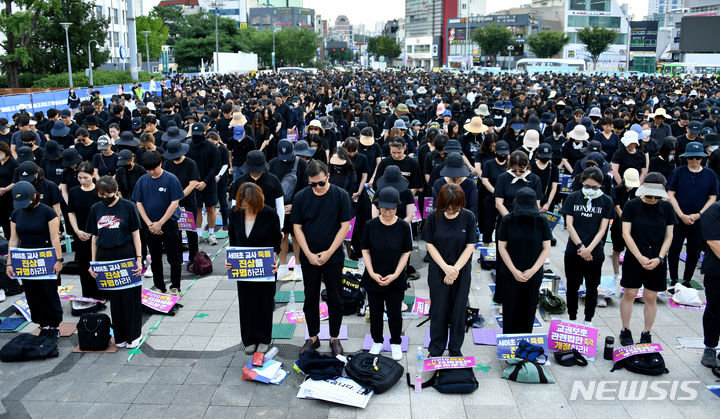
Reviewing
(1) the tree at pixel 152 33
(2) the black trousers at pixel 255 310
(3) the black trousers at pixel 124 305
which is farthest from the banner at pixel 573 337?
(1) the tree at pixel 152 33

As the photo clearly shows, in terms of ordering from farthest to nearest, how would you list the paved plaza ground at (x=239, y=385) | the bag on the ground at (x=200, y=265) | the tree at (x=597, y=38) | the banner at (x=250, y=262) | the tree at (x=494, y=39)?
1. the tree at (x=494, y=39)
2. the tree at (x=597, y=38)
3. the bag on the ground at (x=200, y=265)
4. the banner at (x=250, y=262)
5. the paved plaza ground at (x=239, y=385)

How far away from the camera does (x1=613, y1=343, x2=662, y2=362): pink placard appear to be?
5.92m

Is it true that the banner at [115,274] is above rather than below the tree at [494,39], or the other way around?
below

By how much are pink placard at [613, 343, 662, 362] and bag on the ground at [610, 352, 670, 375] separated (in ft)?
0.12

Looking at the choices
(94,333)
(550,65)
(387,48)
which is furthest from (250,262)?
(387,48)

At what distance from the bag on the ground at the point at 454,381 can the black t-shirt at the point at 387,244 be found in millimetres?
936

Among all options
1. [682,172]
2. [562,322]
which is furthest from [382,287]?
[682,172]

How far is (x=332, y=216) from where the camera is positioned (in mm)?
6078

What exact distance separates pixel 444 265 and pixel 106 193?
3.58 metres

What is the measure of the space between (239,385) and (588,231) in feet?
13.1

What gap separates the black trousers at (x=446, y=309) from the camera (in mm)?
5941

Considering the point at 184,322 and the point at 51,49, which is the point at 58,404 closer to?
the point at 184,322

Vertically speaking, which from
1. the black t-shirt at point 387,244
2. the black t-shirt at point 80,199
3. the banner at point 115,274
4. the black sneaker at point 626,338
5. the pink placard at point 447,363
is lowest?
the black sneaker at point 626,338

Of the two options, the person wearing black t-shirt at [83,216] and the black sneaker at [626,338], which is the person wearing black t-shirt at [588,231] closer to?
the black sneaker at [626,338]
